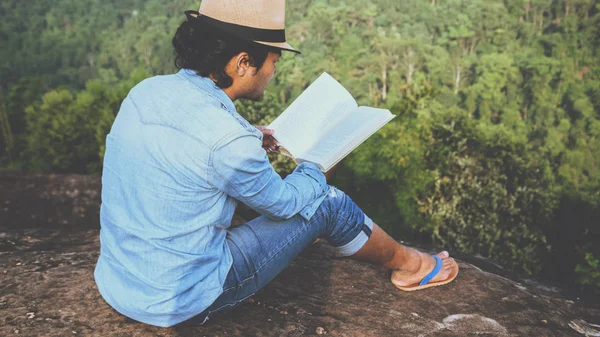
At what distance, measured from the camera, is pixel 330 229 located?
1.98 m

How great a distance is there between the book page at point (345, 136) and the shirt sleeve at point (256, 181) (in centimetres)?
17

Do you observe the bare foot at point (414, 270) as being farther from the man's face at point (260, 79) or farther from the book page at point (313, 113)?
the man's face at point (260, 79)

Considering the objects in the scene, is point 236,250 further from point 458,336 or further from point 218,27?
point 458,336

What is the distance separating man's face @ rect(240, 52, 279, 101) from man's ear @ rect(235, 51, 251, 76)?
0.03 meters

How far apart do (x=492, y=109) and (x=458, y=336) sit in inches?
1857

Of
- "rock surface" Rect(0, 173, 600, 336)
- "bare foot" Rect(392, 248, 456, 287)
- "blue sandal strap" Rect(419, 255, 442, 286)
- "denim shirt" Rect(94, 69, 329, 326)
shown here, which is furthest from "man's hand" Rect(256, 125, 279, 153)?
"blue sandal strap" Rect(419, 255, 442, 286)

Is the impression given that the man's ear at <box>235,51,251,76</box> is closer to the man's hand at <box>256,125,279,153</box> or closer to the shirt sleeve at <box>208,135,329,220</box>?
the shirt sleeve at <box>208,135,329,220</box>

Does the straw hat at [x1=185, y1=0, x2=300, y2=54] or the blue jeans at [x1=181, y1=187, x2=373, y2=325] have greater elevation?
the straw hat at [x1=185, y1=0, x2=300, y2=54]

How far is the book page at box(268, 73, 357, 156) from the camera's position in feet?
7.06

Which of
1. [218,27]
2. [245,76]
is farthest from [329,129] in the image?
[218,27]

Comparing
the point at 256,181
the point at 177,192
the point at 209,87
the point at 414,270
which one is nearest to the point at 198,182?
the point at 177,192

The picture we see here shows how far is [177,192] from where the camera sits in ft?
4.86

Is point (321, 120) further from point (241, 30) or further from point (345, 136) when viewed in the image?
point (241, 30)

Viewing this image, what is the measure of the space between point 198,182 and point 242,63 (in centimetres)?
44
